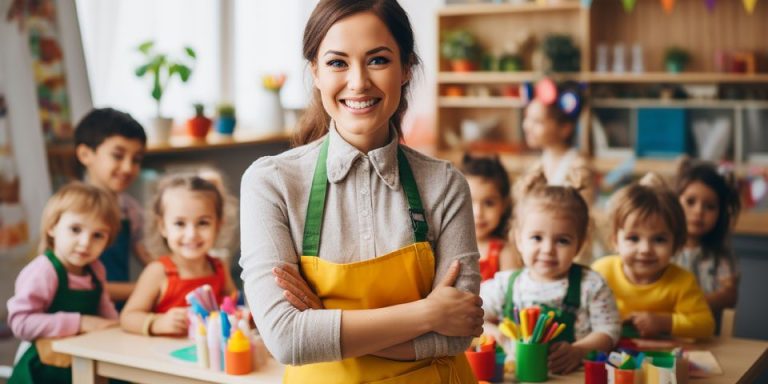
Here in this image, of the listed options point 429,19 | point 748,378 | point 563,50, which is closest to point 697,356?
point 748,378

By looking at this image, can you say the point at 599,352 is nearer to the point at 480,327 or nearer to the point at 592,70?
the point at 480,327

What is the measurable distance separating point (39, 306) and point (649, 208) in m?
1.69

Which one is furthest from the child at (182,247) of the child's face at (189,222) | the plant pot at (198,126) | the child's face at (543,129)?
the child's face at (543,129)

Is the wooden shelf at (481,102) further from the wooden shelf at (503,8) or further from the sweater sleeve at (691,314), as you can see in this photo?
the sweater sleeve at (691,314)

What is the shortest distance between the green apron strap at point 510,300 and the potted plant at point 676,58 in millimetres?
3261

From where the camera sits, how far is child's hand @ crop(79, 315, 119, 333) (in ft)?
8.34

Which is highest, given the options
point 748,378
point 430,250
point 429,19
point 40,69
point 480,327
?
point 429,19

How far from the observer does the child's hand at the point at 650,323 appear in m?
2.49

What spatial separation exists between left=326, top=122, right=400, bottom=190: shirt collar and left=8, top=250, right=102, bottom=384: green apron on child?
1.18 meters

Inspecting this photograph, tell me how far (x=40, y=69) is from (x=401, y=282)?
2.62 meters

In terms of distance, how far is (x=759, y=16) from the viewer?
522 centimetres

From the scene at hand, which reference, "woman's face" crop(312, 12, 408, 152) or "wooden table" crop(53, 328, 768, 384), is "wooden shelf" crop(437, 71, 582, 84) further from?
"woman's face" crop(312, 12, 408, 152)

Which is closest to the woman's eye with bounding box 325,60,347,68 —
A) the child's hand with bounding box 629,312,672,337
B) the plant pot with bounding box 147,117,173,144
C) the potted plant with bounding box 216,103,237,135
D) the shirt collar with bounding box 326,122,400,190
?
the shirt collar with bounding box 326,122,400,190

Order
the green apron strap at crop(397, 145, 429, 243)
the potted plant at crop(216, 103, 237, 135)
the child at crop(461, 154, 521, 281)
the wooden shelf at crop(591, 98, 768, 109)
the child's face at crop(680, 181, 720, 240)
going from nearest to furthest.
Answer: the green apron strap at crop(397, 145, 429, 243) → the child at crop(461, 154, 521, 281) → the child's face at crop(680, 181, 720, 240) → the potted plant at crop(216, 103, 237, 135) → the wooden shelf at crop(591, 98, 768, 109)
